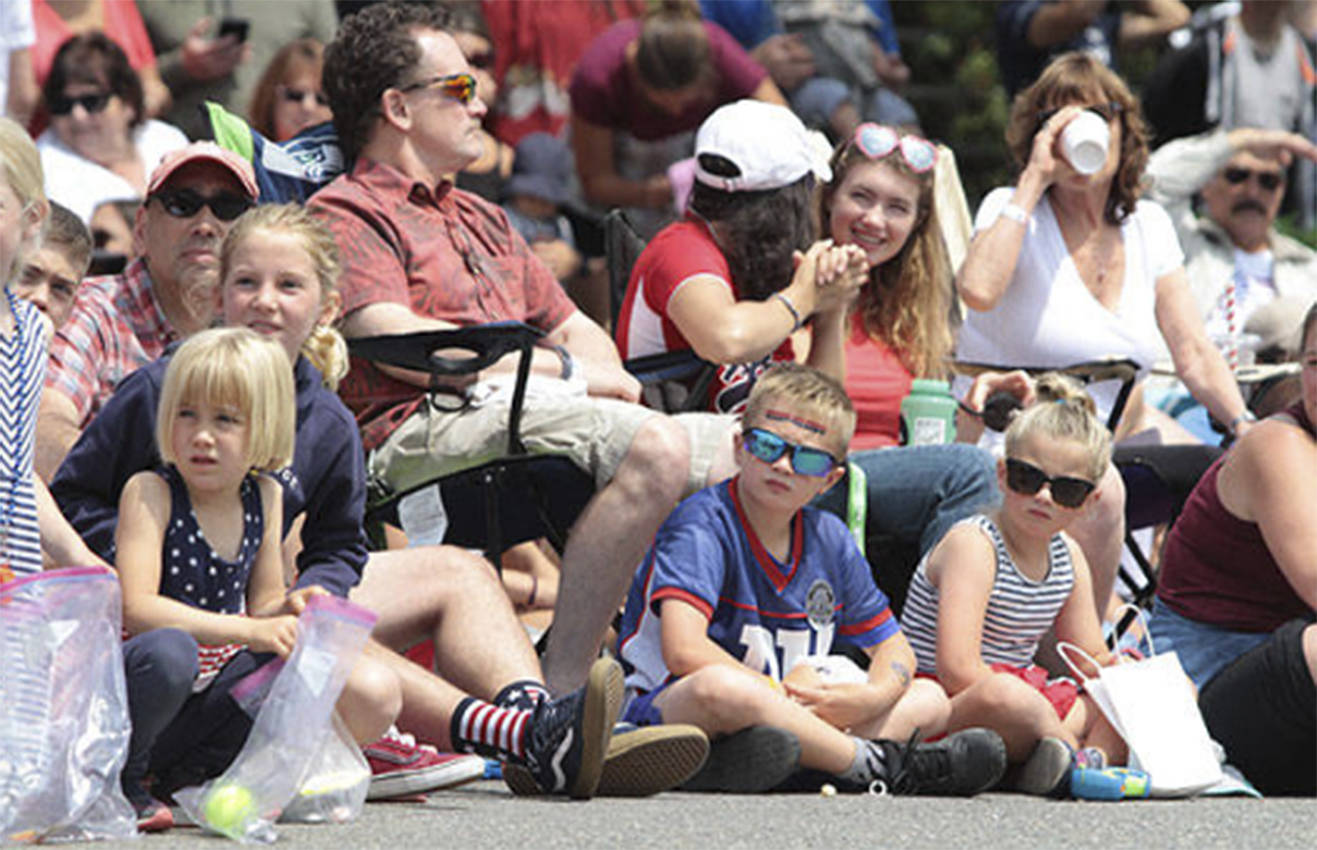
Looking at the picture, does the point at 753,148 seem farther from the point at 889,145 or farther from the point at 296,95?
the point at 296,95

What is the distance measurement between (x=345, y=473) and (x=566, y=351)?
1514 mm

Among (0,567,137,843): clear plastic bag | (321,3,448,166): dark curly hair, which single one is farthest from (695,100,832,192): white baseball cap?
(0,567,137,843): clear plastic bag

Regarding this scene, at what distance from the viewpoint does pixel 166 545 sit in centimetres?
429

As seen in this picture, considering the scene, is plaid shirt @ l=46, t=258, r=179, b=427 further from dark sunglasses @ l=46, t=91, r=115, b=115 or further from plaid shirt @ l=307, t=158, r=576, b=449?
dark sunglasses @ l=46, t=91, r=115, b=115

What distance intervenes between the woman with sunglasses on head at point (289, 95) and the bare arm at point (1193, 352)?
2894 mm

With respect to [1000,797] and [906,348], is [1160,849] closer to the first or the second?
[1000,797]

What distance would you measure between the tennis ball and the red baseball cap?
1907 millimetres

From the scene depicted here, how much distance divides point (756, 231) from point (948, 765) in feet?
5.49

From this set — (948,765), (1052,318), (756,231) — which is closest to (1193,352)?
(1052,318)

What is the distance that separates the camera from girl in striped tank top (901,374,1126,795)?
5395 millimetres

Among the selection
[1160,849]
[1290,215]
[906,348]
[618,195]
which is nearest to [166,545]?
[1160,849]

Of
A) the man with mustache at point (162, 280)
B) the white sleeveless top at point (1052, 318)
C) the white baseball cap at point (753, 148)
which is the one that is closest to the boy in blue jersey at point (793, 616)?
the white baseball cap at point (753, 148)

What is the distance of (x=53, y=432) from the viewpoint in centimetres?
509

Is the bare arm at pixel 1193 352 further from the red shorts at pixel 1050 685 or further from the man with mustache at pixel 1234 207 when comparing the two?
the man with mustache at pixel 1234 207
